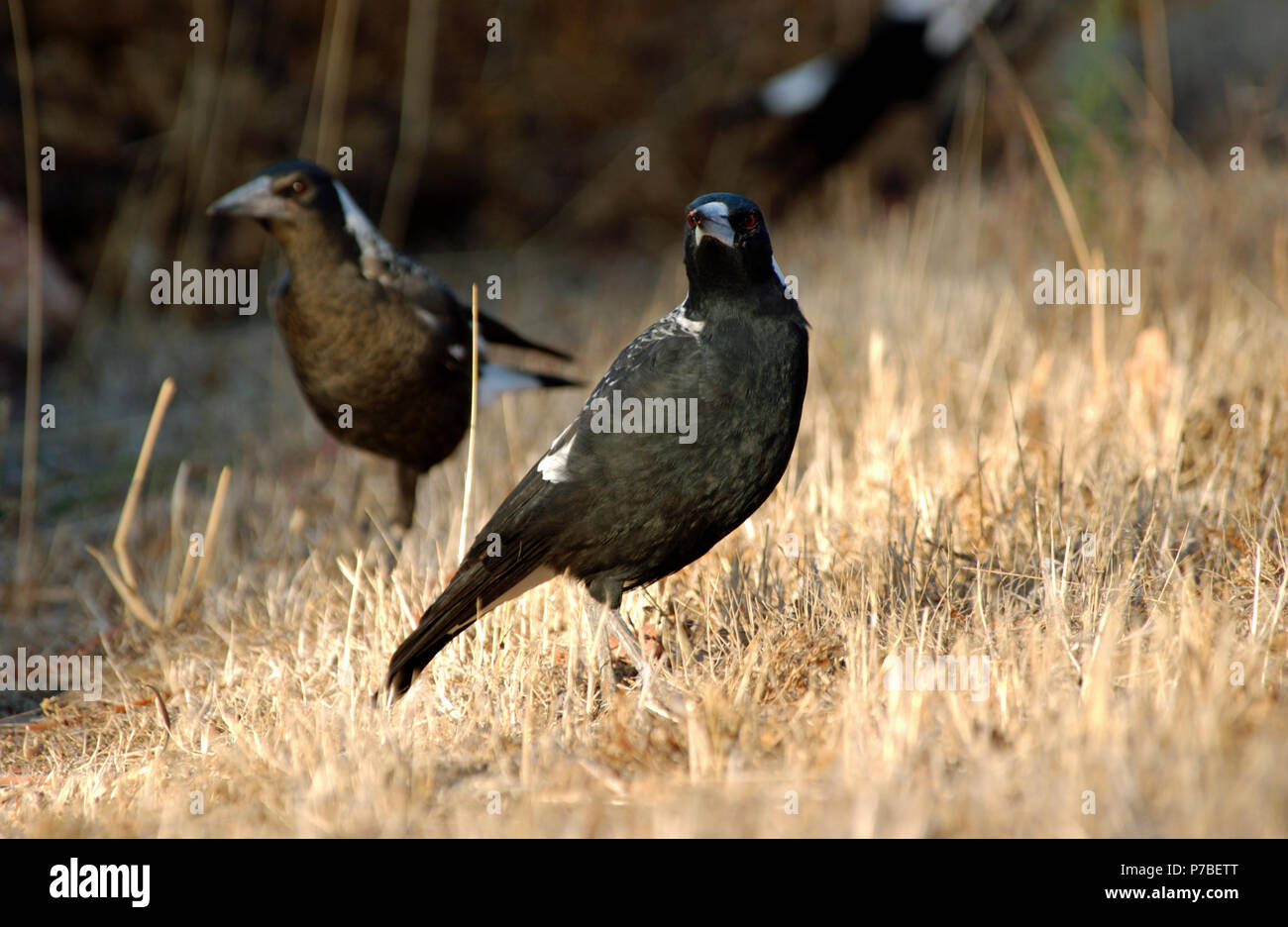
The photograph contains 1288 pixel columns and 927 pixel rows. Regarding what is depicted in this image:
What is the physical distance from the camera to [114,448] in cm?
630

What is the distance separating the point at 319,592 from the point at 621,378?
1.52 m

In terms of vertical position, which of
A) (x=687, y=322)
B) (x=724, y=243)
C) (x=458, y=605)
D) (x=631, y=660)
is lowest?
(x=631, y=660)

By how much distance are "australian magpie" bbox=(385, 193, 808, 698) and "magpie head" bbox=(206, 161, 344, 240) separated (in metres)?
1.80

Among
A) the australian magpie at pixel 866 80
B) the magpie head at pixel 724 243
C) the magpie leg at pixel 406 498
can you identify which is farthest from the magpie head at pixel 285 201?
the australian magpie at pixel 866 80

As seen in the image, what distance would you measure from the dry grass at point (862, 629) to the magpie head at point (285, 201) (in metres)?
1.10

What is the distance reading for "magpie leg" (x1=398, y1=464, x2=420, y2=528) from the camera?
484 cm

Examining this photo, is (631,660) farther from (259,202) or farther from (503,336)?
(259,202)

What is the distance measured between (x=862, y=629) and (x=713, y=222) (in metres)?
1.03

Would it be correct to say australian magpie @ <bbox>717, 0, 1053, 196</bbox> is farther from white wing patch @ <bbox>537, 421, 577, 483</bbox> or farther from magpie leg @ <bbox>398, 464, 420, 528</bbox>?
white wing patch @ <bbox>537, 421, 577, 483</bbox>

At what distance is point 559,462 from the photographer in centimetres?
305

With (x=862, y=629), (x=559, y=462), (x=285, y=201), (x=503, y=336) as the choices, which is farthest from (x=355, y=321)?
(x=862, y=629)

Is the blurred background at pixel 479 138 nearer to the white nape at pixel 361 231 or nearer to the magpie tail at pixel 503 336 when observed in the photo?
the magpie tail at pixel 503 336

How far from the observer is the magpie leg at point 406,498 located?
15.9ft
